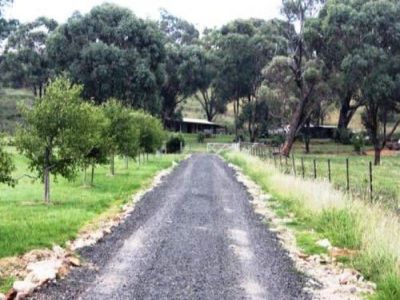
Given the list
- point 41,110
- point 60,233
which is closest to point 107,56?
point 41,110

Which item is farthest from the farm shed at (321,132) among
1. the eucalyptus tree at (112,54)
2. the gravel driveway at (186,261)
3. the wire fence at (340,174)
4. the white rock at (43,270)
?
the white rock at (43,270)

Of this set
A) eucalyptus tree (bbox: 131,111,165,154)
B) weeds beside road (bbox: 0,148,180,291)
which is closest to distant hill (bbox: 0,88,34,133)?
eucalyptus tree (bbox: 131,111,165,154)

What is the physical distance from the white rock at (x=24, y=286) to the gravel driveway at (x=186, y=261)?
0.61 feet

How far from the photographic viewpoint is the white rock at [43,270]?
412 inches

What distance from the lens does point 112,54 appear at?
66.9 m

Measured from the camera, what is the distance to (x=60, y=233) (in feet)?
50.1

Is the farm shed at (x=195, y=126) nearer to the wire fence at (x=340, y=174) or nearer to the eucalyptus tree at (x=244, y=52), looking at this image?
the eucalyptus tree at (x=244, y=52)

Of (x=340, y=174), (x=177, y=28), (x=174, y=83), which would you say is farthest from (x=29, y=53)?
(x=340, y=174)

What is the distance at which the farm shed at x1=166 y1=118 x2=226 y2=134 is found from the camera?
108625 mm

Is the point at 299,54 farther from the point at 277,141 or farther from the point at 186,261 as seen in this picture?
the point at 186,261

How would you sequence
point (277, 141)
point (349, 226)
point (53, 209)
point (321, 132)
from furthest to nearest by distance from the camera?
point (321, 132) → point (277, 141) → point (53, 209) → point (349, 226)

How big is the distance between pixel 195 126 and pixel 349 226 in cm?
9861

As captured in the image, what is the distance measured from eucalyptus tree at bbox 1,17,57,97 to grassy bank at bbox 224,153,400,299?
6840 centimetres

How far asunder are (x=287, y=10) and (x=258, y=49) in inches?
765
